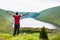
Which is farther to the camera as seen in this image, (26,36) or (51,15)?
(51,15)

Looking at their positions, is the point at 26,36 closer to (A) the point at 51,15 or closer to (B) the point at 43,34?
(B) the point at 43,34

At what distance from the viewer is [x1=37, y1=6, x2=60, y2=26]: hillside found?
8778 mm

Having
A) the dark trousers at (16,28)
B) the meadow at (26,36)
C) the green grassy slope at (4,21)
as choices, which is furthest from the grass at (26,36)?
the green grassy slope at (4,21)

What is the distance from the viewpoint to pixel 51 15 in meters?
8.90

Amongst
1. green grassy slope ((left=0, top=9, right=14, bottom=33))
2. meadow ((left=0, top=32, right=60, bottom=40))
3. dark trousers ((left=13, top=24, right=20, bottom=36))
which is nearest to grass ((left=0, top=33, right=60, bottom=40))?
meadow ((left=0, top=32, right=60, bottom=40))

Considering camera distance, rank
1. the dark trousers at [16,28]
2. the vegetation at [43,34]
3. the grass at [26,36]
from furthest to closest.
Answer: the dark trousers at [16,28] < the grass at [26,36] < the vegetation at [43,34]

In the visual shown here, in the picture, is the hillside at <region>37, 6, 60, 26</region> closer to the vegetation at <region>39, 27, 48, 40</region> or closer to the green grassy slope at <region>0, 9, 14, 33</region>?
the green grassy slope at <region>0, 9, 14, 33</region>

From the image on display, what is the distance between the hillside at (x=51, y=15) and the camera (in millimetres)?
8778

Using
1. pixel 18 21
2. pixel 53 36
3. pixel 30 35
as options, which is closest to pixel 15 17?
pixel 18 21

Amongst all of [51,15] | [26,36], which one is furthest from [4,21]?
[51,15]

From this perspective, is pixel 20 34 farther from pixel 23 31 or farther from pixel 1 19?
pixel 1 19

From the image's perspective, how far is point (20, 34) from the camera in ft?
27.6

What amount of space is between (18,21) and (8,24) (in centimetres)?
62

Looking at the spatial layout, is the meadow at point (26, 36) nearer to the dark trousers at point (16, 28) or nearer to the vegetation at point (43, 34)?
the dark trousers at point (16, 28)
